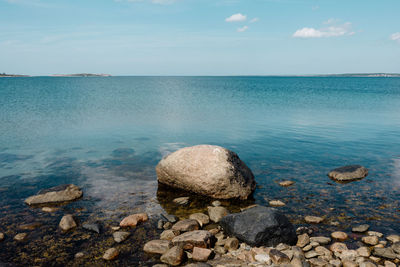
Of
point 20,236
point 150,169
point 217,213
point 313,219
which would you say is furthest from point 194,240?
point 150,169

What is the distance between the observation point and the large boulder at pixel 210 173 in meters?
11.0

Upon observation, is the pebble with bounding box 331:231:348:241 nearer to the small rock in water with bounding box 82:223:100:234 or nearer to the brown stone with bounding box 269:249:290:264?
the brown stone with bounding box 269:249:290:264

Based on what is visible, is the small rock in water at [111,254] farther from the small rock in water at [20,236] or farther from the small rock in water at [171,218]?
the small rock in water at [20,236]

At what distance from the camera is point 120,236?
815 cm

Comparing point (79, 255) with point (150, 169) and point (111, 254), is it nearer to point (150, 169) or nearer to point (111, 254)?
point (111, 254)

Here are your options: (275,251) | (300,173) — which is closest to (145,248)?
(275,251)

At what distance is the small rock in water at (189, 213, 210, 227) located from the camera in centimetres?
923

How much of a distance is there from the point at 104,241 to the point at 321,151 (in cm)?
1370

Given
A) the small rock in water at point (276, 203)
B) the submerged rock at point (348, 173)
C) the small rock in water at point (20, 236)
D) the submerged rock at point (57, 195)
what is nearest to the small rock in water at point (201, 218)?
the small rock in water at point (276, 203)

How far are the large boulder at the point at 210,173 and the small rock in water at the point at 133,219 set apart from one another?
260 cm

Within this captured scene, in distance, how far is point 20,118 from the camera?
30250mm

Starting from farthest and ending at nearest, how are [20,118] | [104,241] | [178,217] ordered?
[20,118], [178,217], [104,241]

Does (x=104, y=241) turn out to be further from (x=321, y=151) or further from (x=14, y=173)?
(x=321, y=151)

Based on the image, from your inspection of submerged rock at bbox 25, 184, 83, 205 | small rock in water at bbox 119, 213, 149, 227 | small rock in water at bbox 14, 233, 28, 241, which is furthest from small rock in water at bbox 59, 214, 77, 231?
submerged rock at bbox 25, 184, 83, 205
